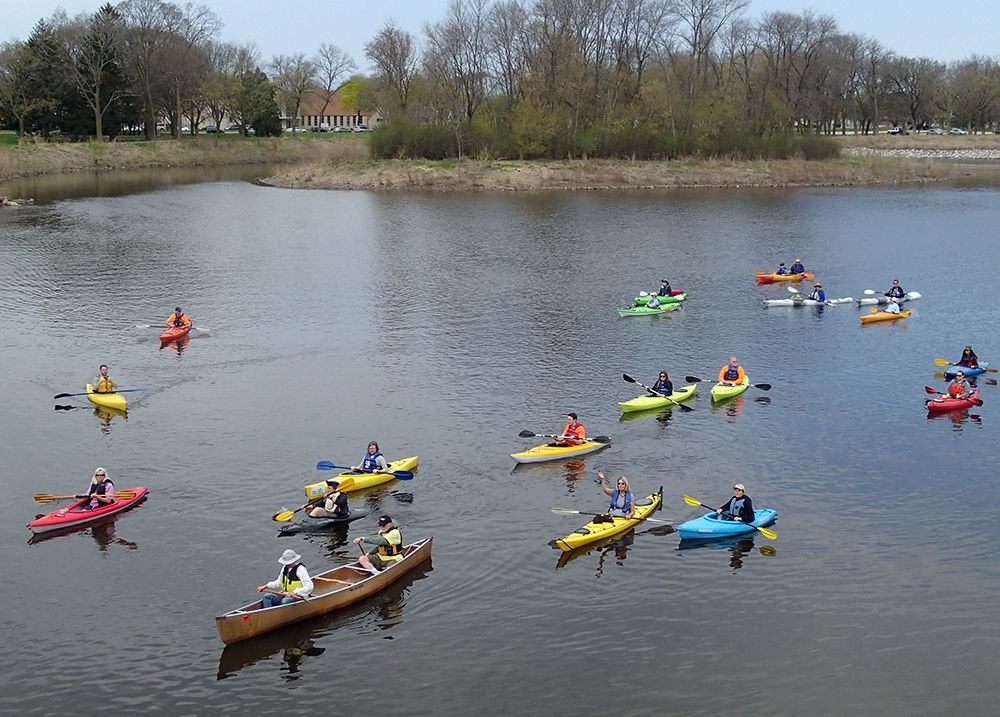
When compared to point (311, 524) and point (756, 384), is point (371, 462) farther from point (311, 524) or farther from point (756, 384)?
point (756, 384)

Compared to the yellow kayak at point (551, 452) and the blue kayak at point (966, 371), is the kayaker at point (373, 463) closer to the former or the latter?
the yellow kayak at point (551, 452)

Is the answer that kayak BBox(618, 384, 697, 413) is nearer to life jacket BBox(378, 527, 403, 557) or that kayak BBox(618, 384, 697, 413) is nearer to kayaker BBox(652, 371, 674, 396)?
kayaker BBox(652, 371, 674, 396)

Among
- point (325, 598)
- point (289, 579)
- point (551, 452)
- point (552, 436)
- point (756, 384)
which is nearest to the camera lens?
point (289, 579)

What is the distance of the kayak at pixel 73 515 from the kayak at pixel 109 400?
312 inches

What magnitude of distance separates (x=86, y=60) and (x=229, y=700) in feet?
370

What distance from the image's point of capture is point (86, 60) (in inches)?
4481

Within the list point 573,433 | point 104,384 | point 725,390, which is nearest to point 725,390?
point 725,390

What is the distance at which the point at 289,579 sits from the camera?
757 inches

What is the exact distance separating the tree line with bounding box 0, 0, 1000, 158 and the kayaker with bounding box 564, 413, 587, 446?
74125 millimetres

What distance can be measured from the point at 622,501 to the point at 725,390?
34.5 feet

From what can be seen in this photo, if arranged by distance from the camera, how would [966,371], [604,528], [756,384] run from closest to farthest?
[604,528], [756,384], [966,371]

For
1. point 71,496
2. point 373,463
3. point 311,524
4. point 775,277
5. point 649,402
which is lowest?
point 311,524

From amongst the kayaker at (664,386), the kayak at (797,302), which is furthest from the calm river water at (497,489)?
the kayak at (797,302)

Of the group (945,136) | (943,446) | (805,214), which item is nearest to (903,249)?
(805,214)
